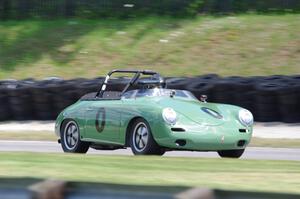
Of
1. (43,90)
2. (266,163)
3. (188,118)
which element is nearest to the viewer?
(266,163)

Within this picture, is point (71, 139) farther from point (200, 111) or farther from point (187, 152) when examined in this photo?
point (200, 111)

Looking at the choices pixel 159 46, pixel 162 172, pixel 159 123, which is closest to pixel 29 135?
pixel 159 123

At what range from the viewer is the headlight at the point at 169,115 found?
1225 centimetres

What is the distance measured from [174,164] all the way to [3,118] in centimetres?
1456

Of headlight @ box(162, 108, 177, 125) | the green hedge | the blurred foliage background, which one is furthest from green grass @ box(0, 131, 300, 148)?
the green hedge

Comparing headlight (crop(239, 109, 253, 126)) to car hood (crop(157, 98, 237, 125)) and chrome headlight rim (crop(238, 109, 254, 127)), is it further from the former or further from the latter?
car hood (crop(157, 98, 237, 125))

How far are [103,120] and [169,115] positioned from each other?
1592 mm

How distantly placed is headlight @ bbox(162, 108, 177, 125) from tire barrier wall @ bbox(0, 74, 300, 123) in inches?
303

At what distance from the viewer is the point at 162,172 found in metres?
8.04

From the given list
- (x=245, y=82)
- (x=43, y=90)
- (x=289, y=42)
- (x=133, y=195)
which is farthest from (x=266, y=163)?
(x=289, y=42)

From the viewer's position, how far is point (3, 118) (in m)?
23.3

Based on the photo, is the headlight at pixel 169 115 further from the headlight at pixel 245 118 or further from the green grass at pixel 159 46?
the green grass at pixel 159 46

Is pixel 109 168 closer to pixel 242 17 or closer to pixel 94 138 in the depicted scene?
pixel 94 138

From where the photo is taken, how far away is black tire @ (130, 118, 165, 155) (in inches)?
486
